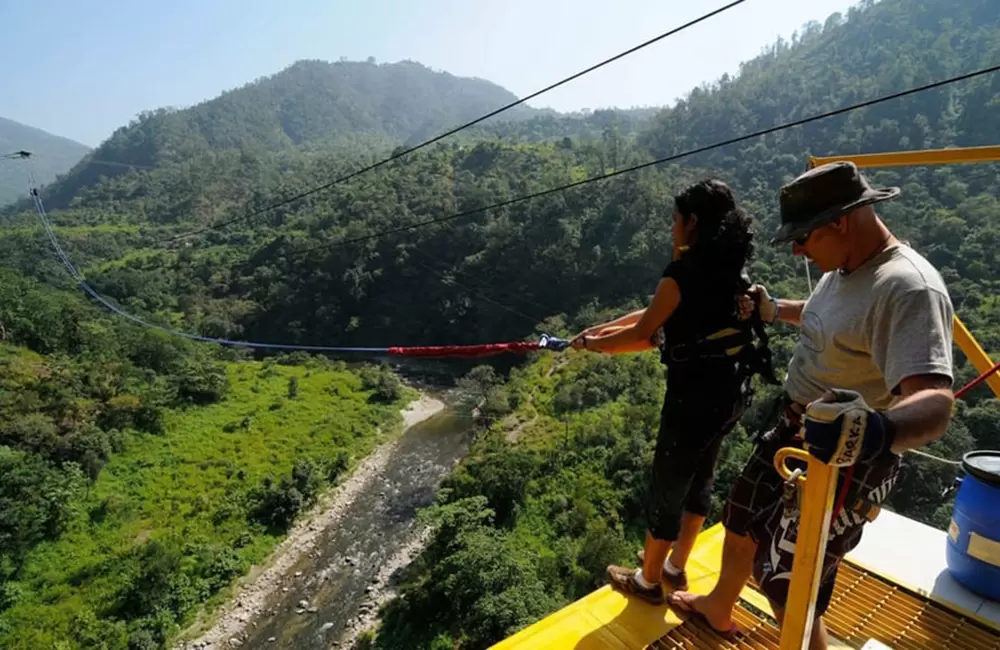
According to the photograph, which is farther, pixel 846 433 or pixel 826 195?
pixel 826 195

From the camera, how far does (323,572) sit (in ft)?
53.5

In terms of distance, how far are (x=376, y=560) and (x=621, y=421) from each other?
1066 cm

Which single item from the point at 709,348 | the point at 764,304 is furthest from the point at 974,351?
the point at 709,348

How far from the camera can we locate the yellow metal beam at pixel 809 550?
119 cm

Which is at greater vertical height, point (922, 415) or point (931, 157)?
point (931, 157)

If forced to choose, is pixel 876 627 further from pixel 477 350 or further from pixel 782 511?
pixel 477 350

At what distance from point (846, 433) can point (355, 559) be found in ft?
58.6

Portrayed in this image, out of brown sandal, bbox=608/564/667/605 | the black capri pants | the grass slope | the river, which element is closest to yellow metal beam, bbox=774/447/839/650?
the black capri pants

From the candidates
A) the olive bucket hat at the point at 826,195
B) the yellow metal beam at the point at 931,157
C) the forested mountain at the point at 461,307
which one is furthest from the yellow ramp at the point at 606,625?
the forested mountain at the point at 461,307

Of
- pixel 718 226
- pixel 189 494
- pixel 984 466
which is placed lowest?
pixel 189 494

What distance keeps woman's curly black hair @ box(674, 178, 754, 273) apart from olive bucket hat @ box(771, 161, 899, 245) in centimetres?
49

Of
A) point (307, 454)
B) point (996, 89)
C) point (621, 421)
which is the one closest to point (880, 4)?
point (996, 89)

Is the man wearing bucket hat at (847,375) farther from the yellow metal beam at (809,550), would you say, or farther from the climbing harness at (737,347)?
the climbing harness at (737,347)

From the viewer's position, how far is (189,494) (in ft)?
63.5
